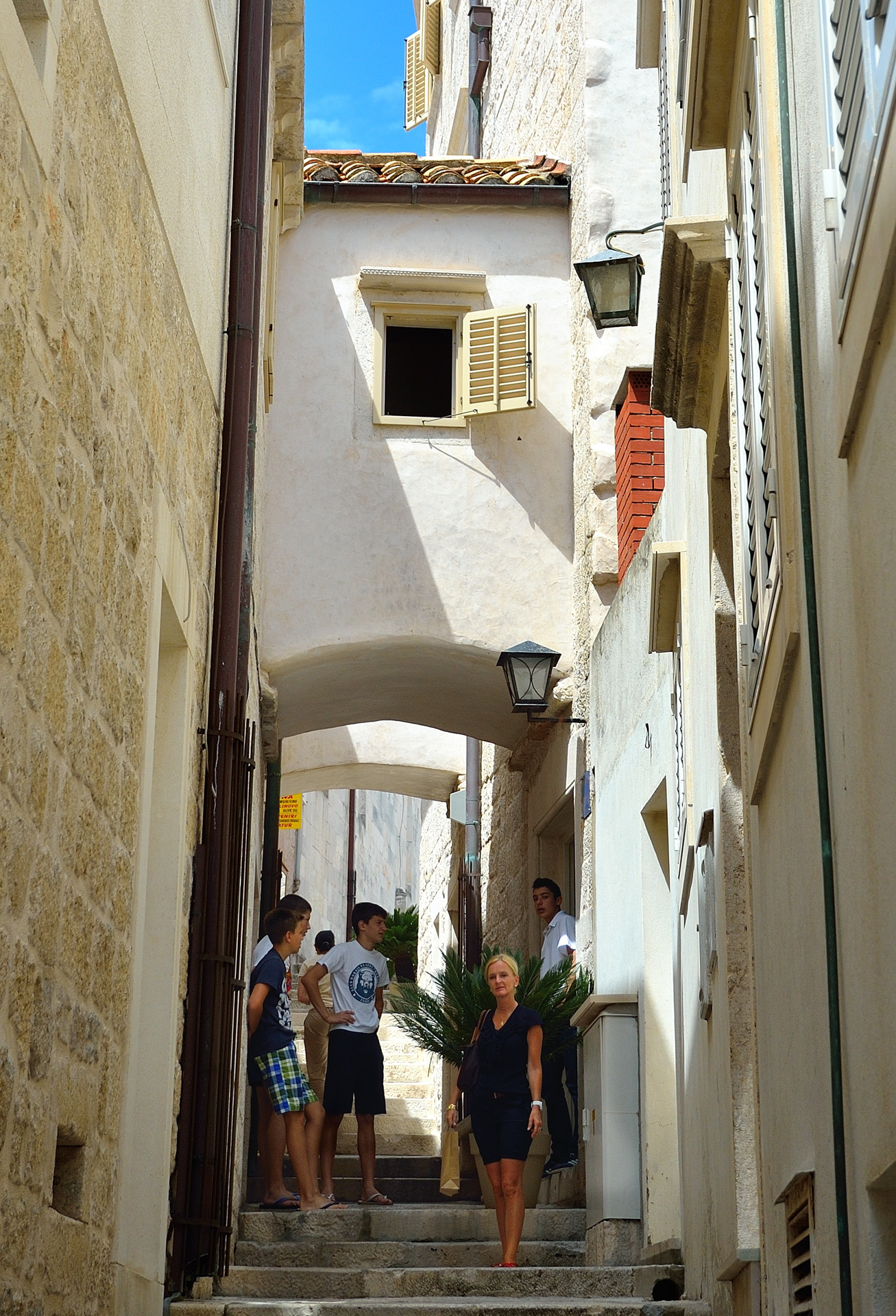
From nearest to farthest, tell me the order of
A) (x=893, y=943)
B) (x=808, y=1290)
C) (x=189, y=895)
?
(x=893, y=943)
(x=808, y=1290)
(x=189, y=895)

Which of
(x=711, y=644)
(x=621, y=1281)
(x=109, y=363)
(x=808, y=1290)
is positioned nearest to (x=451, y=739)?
(x=621, y=1281)

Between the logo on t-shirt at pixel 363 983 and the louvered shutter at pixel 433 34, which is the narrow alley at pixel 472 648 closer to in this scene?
the logo on t-shirt at pixel 363 983

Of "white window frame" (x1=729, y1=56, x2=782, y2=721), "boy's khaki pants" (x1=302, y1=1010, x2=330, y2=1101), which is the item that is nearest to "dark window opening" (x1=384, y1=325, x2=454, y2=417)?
"boy's khaki pants" (x1=302, y1=1010, x2=330, y2=1101)

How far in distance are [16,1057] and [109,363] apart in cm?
190

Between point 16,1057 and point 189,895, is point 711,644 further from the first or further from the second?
point 16,1057

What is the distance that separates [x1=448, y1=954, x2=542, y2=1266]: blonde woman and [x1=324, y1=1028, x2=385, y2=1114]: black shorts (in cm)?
129

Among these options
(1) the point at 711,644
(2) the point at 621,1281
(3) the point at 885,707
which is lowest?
(2) the point at 621,1281

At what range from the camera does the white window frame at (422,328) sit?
11.7m

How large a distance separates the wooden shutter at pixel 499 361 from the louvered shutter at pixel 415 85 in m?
16.9

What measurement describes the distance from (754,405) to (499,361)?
25.8ft

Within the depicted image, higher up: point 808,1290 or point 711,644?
point 711,644

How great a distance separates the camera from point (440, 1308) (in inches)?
214

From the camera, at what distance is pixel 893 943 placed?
2125 mm

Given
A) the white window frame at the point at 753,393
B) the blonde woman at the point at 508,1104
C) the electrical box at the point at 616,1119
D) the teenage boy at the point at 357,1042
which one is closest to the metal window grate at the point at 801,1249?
the white window frame at the point at 753,393
